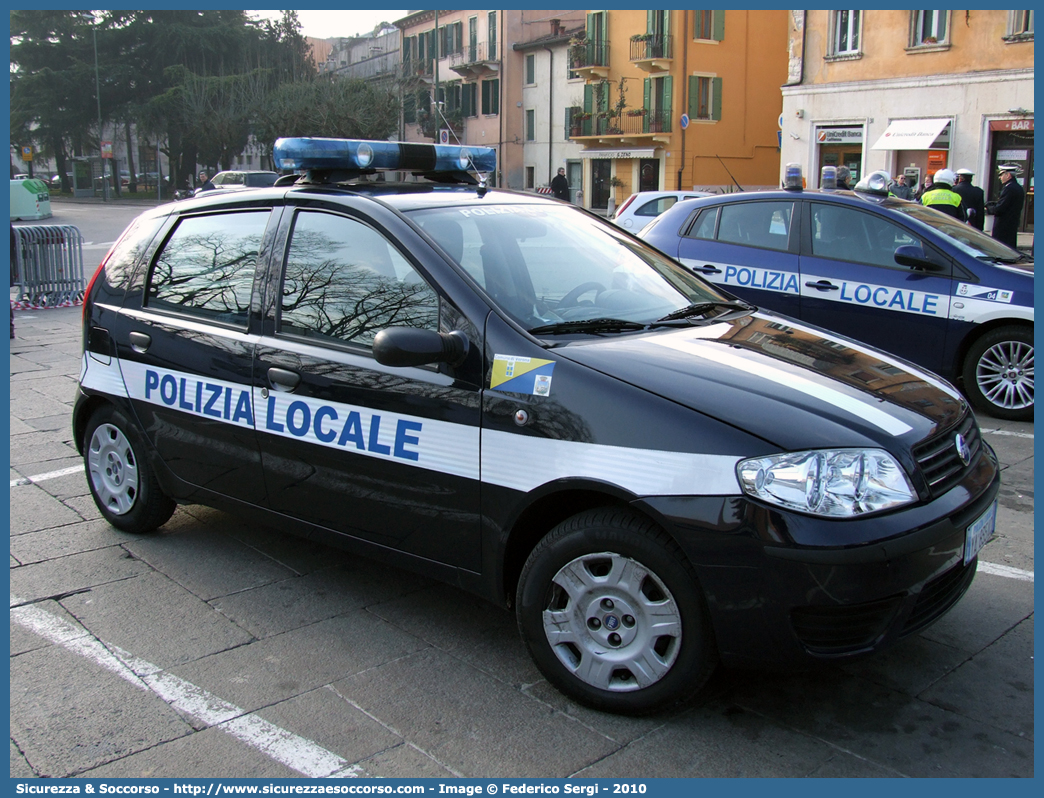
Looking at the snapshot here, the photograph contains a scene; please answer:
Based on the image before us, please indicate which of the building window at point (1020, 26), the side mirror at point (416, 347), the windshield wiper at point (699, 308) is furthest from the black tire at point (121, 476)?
the building window at point (1020, 26)

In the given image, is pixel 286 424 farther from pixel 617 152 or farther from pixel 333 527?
pixel 617 152

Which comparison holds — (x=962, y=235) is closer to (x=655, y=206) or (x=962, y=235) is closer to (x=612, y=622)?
(x=612, y=622)

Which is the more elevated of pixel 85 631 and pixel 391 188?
pixel 391 188

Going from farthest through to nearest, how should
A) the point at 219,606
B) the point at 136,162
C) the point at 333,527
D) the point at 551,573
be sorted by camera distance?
the point at 136,162, the point at 219,606, the point at 333,527, the point at 551,573

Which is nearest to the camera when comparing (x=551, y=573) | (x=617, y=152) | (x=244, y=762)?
(x=244, y=762)

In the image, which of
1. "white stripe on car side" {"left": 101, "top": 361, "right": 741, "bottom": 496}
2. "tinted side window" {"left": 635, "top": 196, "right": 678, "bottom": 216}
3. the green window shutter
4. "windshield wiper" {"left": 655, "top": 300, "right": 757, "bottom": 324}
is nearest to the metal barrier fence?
"tinted side window" {"left": 635, "top": 196, "right": 678, "bottom": 216}

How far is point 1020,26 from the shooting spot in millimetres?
23562

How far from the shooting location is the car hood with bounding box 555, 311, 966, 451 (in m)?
2.71

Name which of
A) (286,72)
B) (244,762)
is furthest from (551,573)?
(286,72)

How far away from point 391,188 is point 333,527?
4.58ft

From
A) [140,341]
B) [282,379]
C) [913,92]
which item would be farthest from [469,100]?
[282,379]

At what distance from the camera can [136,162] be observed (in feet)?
281

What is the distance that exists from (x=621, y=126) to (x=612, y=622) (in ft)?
141

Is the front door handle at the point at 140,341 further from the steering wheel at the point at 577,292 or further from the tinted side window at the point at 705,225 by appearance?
the tinted side window at the point at 705,225
